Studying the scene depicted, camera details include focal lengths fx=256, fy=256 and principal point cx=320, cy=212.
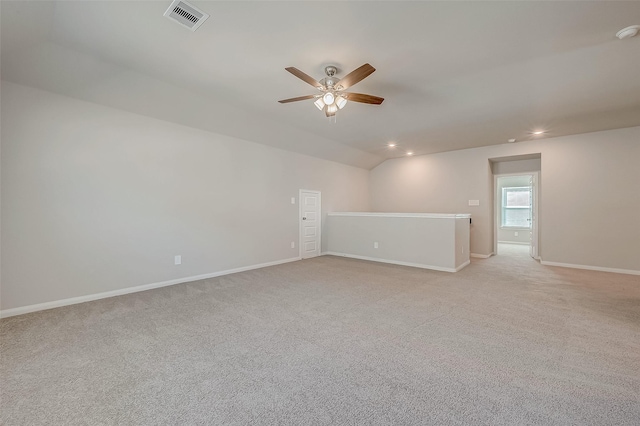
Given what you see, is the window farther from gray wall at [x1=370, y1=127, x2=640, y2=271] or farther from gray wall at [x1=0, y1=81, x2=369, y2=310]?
gray wall at [x1=0, y1=81, x2=369, y2=310]

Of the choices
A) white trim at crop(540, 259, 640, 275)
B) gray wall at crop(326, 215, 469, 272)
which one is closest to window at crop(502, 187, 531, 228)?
white trim at crop(540, 259, 640, 275)

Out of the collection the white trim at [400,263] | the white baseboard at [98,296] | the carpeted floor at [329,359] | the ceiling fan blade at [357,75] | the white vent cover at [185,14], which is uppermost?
the white vent cover at [185,14]

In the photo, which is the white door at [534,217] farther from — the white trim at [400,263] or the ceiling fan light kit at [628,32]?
the ceiling fan light kit at [628,32]

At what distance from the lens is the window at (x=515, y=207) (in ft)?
29.5

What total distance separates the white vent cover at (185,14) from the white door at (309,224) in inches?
159

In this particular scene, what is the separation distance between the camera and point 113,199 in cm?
346

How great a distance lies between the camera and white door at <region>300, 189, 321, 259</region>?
611 centimetres

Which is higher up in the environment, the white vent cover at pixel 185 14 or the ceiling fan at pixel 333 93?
the white vent cover at pixel 185 14

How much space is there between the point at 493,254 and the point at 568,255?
1.45 metres

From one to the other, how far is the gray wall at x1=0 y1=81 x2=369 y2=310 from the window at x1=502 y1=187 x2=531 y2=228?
889cm

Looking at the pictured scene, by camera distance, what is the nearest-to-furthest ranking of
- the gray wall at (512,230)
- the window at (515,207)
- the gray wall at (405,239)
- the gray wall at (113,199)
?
1. the gray wall at (113,199)
2. the gray wall at (405,239)
3. the gray wall at (512,230)
4. the window at (515,207)

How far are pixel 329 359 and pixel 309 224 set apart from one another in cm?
442

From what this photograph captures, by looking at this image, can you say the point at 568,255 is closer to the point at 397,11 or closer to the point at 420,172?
the point at 420,172

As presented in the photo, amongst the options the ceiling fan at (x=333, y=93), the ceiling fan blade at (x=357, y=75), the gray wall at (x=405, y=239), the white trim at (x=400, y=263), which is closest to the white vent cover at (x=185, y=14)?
the ceiling fan at (x=333, y=93)
